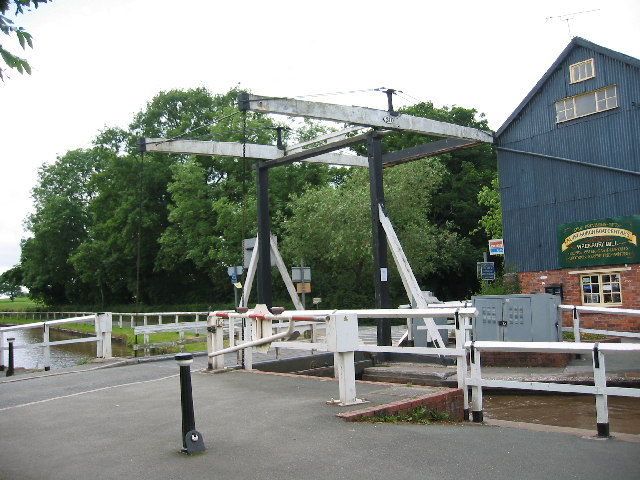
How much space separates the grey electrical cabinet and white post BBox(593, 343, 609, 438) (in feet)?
21.0

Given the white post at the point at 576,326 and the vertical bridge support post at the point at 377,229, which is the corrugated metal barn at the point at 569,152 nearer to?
the white post at the point at 576,326

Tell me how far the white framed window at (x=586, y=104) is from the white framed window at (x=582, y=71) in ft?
1.68

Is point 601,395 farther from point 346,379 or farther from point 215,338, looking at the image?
point 215,338

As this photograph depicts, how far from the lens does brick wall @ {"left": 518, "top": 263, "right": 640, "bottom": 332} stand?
658 inches

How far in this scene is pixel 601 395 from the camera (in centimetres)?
571

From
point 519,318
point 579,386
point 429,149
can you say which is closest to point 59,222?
point 429,149

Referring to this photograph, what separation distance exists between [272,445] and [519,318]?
8.41 m

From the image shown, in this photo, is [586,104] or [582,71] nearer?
[586,104]

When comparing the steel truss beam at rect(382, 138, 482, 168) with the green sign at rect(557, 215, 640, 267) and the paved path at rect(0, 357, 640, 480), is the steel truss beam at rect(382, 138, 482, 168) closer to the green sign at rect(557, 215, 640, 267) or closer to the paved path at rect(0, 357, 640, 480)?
the green sign at rect(557, 215, 640, 267)

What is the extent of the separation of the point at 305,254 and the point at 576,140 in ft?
49.6

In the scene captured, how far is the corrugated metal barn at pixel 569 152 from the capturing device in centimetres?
1712

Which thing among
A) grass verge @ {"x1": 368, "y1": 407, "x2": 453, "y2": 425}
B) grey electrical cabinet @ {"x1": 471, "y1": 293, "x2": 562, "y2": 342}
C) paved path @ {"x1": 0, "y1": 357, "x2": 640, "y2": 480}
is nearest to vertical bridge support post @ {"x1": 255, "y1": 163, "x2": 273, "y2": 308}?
grey electrical cabinet @ {"x1": 471, "y1": 293, "x2": 562, "y2": 342}

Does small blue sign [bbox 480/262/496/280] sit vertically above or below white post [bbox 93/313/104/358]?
above

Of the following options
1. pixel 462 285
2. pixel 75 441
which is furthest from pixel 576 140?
pixel 462 285
